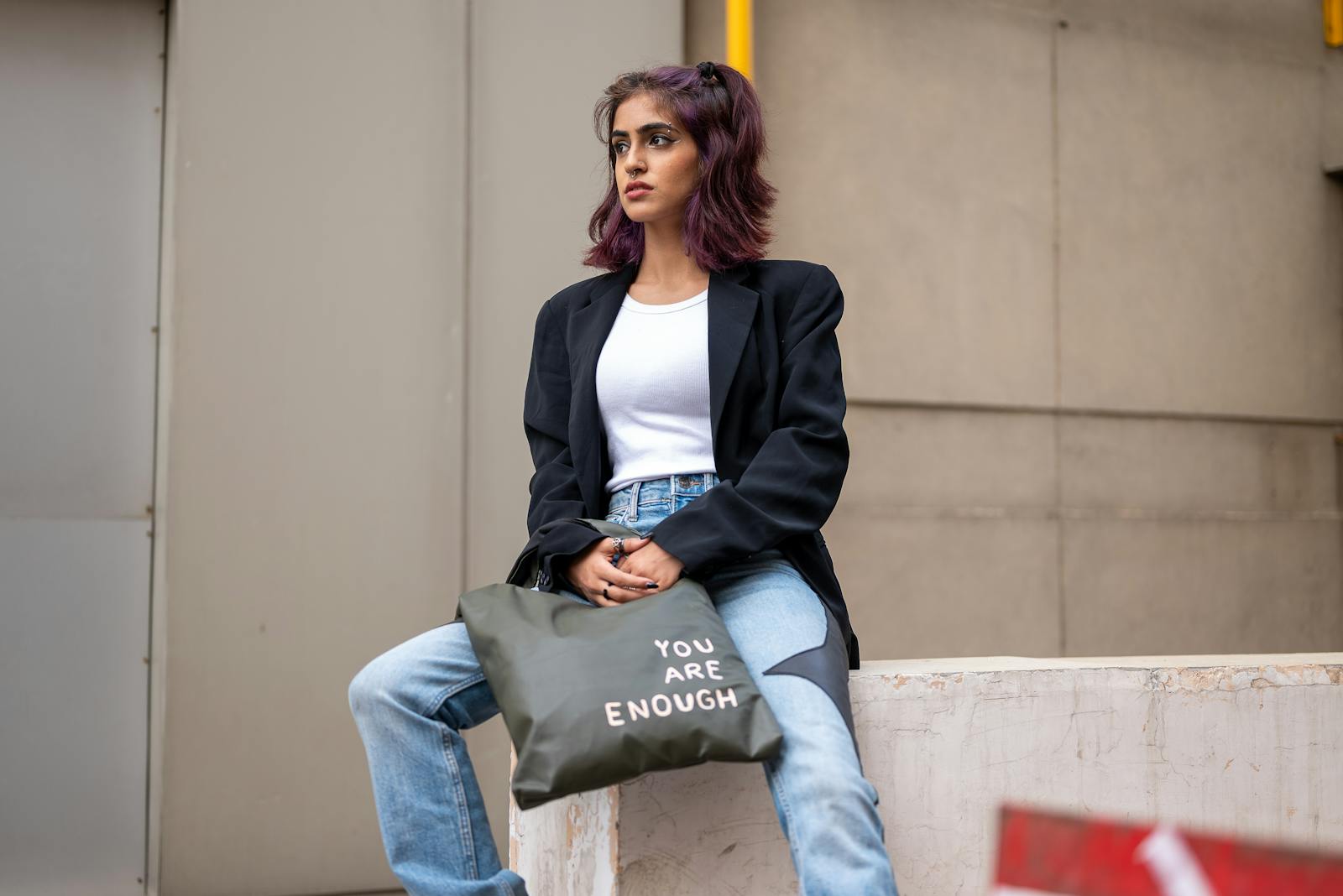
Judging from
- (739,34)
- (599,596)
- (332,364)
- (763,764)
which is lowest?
(763,764)

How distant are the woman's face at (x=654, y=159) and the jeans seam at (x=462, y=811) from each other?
3.79ft

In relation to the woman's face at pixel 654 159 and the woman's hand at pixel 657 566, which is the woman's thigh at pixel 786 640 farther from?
the woman's face at pixel 654 159

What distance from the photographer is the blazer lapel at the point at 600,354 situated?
8.29 feet

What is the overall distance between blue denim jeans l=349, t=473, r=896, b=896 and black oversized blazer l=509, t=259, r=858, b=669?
0.12 meters

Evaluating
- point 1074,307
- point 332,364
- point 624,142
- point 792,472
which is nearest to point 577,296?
point 624,142

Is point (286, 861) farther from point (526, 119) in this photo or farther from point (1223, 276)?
point (1223, 276)

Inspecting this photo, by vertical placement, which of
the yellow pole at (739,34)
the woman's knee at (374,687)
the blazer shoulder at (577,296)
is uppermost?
the yellow pole at (739,34)

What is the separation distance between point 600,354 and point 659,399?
0.59 ft

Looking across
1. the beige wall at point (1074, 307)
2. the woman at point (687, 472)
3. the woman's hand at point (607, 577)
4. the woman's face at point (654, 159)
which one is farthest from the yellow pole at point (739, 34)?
the woman's hand at point (607, 577)

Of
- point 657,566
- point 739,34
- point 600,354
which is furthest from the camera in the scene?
point 739,34

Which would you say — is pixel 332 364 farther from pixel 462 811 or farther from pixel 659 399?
pixel 462 811

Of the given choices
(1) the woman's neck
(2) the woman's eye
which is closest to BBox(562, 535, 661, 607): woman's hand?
(1) the woman's neck

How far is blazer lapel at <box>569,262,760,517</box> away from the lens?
2.53 metres

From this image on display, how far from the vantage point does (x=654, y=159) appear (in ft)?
8.86
